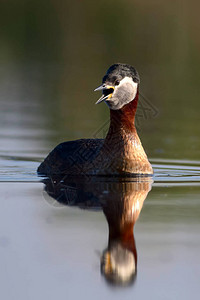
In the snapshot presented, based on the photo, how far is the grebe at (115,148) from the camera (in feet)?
35.4

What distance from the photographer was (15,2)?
135ft

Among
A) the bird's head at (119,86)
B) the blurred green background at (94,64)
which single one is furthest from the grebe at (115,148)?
the blurred green background at (94,64)

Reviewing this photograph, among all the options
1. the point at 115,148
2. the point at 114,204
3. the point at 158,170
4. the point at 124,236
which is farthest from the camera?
the point at 158,170

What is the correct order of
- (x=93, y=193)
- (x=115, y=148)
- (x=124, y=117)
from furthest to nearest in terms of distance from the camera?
(x=124, y=117) → (x=115, y=148) → (x=93, y=193)

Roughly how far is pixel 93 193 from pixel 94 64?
19.6 metres

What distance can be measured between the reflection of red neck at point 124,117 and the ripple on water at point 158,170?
31.7 inches

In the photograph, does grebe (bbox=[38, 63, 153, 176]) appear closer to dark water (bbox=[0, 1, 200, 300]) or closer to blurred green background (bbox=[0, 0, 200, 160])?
dark water (bbox=[0, 1, 200, 300])

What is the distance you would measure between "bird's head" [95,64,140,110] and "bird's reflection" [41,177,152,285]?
1063 millimetres

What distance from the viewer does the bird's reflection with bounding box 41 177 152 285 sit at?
264 inches

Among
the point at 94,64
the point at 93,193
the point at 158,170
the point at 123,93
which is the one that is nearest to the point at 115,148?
the point at 123,93

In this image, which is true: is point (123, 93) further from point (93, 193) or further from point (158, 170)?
point (93, 193)

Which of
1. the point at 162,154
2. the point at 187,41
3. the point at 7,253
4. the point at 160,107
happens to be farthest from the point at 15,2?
the point at 7,253

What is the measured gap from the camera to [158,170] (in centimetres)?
1173

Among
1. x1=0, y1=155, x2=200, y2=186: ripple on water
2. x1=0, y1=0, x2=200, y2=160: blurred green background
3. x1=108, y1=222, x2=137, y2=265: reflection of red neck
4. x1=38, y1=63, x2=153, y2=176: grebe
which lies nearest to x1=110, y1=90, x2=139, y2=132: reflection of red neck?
x1=38, y1=63, x2=153, y2=176: grebe
